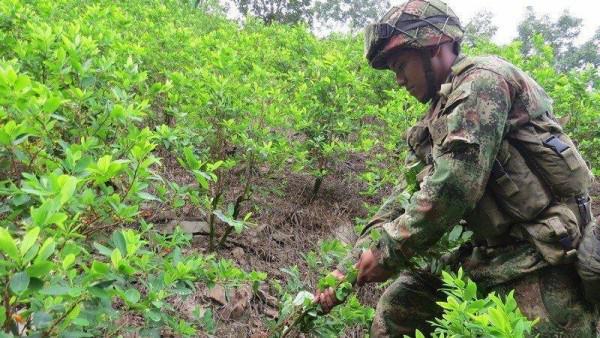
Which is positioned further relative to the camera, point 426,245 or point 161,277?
point 426,245

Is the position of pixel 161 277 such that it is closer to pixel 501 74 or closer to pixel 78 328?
pixel 78 328

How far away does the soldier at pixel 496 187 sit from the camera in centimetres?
195

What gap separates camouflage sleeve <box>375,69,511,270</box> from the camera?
192 centimetres

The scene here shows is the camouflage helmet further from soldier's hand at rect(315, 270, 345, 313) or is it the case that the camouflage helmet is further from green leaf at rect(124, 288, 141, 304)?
green leaf at rect(124, 288, 141, 304)

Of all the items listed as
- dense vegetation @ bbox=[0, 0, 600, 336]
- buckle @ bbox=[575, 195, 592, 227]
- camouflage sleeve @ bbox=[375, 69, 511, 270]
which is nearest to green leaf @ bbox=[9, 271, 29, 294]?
dense vegetation @ bbox=[0, 0, 600, 336]

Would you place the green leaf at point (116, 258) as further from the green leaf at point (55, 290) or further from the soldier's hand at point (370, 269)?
the soldier's hand at point (370, 269)

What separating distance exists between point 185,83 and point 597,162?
422 centimetres

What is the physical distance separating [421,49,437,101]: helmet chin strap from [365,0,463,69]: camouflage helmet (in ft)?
0.19

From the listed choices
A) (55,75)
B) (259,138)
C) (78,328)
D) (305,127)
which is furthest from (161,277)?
(305,127)

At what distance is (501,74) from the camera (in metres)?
2.03

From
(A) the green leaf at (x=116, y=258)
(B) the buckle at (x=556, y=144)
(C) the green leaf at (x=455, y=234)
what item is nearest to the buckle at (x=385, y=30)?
(B) the buckle at (x=556, y=144)

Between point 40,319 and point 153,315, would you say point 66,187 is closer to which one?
point 40,319

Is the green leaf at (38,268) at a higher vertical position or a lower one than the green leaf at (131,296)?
higher

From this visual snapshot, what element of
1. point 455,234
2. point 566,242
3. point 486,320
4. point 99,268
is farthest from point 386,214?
point 99,268
